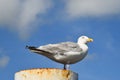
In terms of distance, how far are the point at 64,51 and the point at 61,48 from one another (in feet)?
0.46

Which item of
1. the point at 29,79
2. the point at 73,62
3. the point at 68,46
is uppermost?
the point at 68,46

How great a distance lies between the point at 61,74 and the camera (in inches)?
227

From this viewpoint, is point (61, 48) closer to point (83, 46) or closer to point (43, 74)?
point (83, 46)

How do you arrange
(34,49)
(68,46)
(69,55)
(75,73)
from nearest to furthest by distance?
(75,73) < (34,49) < (69,55) < (68,46)

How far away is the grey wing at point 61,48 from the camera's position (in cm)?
877

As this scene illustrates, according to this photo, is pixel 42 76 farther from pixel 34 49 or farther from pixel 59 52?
pixel 59 52

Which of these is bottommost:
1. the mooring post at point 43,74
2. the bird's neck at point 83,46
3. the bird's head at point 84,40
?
the mooring post at point 43,74

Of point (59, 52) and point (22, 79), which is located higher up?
point (59, 52)

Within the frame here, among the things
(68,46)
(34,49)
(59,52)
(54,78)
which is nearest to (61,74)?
(54,78)

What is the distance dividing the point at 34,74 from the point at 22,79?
10.0 inches

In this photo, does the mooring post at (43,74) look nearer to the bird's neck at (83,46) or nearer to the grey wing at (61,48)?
the grey wing at (61,48)

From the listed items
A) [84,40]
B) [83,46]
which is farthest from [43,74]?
[84,40]

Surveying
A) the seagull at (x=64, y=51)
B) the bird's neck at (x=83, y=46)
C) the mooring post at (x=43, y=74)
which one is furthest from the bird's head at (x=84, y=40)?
the mooring post at (x=43, y=74)

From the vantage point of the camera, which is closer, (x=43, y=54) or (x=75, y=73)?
(x=75, y=73)
